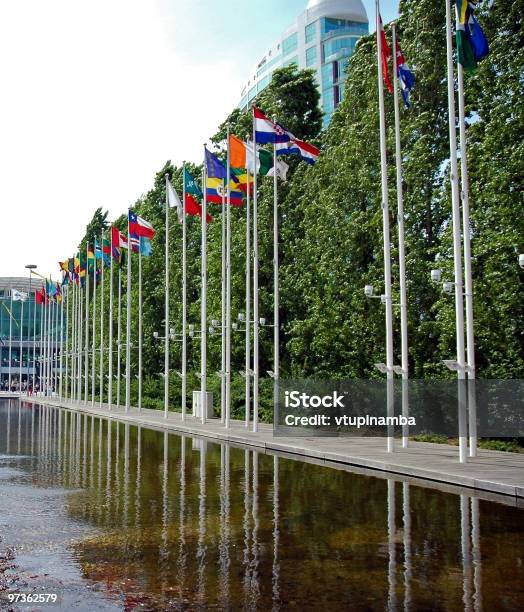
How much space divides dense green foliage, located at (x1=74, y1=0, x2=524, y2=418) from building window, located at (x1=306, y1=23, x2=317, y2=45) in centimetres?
7699

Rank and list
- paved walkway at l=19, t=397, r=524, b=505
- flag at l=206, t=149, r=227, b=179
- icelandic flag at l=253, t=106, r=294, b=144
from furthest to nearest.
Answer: flag at l=206, t=149, r=227, b=179 → icelandic flag at l=253, t=106, r=294, b=144 → paved walkway at l=19, t=397, r=524, b=505

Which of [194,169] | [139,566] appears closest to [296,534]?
[139,566]

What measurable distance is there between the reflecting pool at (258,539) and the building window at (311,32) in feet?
359

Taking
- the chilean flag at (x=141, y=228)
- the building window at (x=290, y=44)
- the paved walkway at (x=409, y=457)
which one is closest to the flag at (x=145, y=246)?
the chilean flag at (x=141, y=228)

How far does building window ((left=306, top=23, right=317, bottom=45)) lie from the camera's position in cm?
12031

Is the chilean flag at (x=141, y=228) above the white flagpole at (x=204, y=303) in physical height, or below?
above

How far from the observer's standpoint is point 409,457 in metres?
21.7

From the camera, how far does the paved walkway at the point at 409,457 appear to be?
56.0 ft

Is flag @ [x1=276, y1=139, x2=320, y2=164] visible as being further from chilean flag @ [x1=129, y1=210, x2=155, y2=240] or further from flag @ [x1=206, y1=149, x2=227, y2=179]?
chilean flag @ [x1=129, y1=210, x2=155, y2=240]

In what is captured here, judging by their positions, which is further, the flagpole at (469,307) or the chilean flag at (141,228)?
the chilean flag at (141,228)

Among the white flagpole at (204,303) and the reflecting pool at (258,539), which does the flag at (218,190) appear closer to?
the white flagpole at (204,303)

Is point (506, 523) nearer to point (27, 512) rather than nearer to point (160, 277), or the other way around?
point (27, 512)

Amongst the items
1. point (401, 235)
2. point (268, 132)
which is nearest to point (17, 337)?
point (268, 132)

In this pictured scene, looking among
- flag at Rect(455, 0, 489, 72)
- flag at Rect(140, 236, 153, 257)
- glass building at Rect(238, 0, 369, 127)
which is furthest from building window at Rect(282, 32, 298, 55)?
flag at Rect(455, 0, 489, 72)
